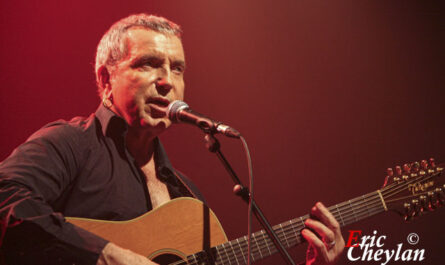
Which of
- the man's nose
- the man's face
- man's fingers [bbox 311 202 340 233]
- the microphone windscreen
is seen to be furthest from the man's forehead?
man's fingers [bbox 311 202 340 233]

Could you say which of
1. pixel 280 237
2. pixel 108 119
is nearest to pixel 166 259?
pixel 280 237

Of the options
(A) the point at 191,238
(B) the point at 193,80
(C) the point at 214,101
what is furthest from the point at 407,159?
(A) the point at 191,238

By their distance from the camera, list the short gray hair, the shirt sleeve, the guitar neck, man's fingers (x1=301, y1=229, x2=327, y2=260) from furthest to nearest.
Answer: the short gray hair
man's fingers (x1=301, y1=229, x2=327, y2=260)
the guitar neck
the shirt sleeve

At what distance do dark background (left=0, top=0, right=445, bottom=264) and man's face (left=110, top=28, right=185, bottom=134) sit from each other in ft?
2.63

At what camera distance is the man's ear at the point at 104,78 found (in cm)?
229

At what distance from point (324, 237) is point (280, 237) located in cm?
25

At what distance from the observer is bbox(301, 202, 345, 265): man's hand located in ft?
6.86

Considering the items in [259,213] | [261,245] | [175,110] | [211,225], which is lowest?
[261,245]

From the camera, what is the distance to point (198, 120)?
1626mm

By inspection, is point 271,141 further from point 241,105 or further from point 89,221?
point 89,221

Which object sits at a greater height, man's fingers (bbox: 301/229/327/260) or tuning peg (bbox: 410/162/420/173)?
tuning peg (bbox: 410/162/420/173)

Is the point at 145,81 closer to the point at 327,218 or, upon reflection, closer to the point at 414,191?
the point at 327,218

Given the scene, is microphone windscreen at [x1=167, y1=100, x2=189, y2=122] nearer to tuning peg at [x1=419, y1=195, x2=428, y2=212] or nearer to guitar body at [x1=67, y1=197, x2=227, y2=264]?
guitar body at [x1=67, y1=197, x2=227, y2=264]

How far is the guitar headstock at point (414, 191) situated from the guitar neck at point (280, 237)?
0.09m
